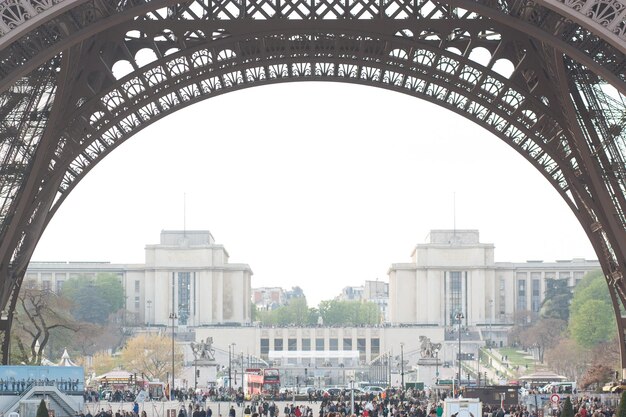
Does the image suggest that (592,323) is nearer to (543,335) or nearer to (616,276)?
(543,335)

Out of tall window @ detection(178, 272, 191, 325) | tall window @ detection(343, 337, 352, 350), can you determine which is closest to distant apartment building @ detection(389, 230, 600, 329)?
tall window @ detection(343, 337, 352, 350)

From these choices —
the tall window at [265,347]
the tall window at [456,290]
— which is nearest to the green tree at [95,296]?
the tall window at [265,347]

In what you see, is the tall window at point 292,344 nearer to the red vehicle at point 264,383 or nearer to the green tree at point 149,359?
the green tree at point 149,359

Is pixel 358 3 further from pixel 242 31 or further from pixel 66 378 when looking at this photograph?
pixel 66 378

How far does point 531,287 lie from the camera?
19988 centimetres

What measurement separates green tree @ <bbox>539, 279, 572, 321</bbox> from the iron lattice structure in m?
105

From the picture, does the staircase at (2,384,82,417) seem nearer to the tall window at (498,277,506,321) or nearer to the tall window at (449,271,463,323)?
the tall window at (449,271,463,323)

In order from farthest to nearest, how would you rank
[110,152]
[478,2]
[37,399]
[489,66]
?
[110,152] → [489,66] → [37,399] → [478,2]

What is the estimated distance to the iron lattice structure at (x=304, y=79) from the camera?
53.3 meters

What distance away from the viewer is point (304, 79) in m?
61.6

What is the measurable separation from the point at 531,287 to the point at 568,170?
143 metres

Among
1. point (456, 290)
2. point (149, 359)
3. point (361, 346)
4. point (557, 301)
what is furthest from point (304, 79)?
point (456, 290)

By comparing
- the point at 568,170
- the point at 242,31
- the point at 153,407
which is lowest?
the point at 153,407

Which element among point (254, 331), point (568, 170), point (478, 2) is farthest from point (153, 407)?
point (254, 331)
